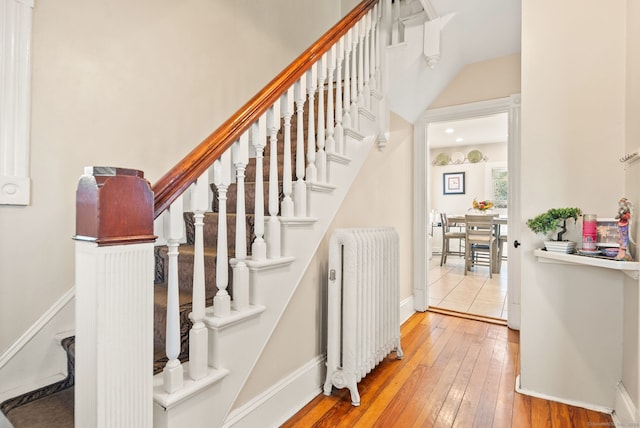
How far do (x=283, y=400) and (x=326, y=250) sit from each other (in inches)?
33.0

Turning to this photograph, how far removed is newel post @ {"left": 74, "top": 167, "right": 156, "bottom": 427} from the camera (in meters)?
0.86

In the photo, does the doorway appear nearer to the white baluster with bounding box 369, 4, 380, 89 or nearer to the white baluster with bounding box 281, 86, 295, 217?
the white baluster with bounding box 369, 4, 380, 89

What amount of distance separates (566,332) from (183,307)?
6.59ft

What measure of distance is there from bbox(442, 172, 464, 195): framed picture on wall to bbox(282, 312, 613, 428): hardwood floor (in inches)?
232

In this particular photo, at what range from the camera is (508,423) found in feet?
5.35

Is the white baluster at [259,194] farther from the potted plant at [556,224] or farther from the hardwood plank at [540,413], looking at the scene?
the hardwood plank at [540,413]

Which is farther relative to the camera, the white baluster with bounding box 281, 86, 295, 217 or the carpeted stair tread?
the white baluster with bounding box 281, 86, 295, 217

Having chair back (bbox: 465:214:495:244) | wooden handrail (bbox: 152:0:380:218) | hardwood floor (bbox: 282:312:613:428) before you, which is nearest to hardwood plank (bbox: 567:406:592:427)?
hardwood floor (bbox: 282:312:613:428)

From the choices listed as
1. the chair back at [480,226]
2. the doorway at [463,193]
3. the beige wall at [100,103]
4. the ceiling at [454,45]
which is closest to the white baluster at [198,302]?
the beige wall at [100,103]

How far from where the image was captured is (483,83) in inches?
124

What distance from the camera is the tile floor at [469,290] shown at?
3494 mm

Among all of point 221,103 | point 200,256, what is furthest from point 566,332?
point 221,103

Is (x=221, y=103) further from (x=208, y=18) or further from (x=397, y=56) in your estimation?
(x=397, y=56)

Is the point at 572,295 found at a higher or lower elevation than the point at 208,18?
lower
